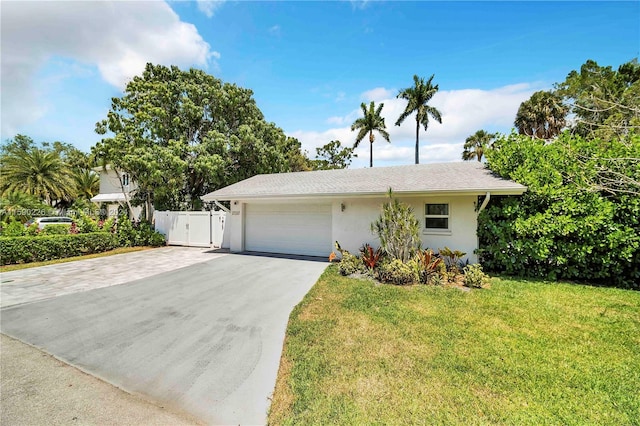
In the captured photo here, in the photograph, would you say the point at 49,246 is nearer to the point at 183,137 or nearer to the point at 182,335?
the point at 183,137

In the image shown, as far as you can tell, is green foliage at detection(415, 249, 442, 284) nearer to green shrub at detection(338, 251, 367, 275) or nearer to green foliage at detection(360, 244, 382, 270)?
green foliage at detection(360, 244, 382, 270)

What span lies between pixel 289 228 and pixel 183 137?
999cm

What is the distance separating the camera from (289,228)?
38.7 ft

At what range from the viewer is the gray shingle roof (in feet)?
26.0

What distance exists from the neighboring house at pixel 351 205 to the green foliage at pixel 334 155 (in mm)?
19830

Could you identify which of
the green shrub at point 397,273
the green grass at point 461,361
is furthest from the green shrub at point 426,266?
the green grass at point 461,361

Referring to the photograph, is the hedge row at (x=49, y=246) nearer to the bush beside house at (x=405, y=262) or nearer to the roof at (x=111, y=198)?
the roof at (x=111, y=198)

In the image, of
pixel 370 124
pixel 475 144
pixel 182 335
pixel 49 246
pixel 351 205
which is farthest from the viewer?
pixel 475 144

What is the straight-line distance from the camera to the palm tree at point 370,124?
86.8 feet

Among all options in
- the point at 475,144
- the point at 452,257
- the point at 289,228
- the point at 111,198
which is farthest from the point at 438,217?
the point at 111,198

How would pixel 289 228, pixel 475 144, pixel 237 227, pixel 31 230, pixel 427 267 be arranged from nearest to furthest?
1. pixel 427 267
2. pixel 31 230
3. pixel 289 228
4. pixel 237 227
5. pixel 475 144

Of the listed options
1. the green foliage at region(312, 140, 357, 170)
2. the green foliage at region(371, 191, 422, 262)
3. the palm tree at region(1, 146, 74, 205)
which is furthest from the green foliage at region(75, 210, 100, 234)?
the green foliage at region(312, 140, 357, 170)

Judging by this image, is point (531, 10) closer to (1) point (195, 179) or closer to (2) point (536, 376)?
(2) point (536, 376)

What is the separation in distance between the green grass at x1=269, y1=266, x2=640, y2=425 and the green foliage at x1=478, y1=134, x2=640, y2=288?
1.41m
